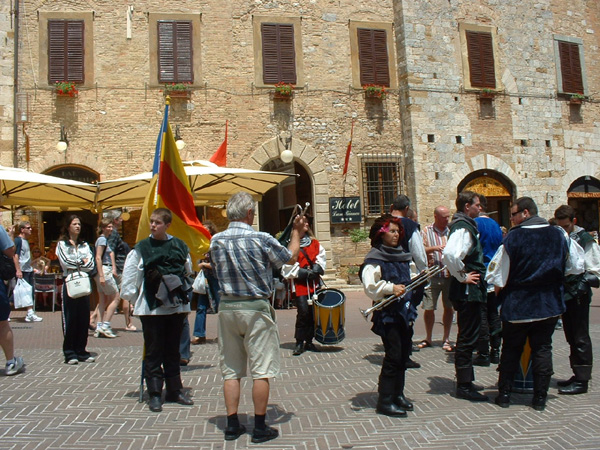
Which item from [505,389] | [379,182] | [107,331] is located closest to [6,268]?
[107,331]

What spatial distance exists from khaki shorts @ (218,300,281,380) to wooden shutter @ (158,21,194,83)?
12.2 metres

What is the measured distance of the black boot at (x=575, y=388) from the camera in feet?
17.1

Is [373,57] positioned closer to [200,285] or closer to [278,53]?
[278,53]

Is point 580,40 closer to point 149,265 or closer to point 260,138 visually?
point 260,138

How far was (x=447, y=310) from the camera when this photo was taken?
7273 mm

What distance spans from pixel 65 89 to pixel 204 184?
5.52m

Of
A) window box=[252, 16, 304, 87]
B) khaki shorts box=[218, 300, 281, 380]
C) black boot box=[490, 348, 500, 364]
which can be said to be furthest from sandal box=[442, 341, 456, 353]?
window box=[252, 16, 304, 87]

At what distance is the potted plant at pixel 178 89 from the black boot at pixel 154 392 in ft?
37.5

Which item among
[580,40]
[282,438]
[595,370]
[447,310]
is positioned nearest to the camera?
[282,438]

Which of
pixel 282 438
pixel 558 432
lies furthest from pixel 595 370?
pixel 282 438

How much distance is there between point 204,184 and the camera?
1162 centimetres

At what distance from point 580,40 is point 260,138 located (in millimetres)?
11202

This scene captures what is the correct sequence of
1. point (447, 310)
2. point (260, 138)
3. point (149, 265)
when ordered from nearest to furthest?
point (149, 265)
point (447, 310)
point (260, 138)

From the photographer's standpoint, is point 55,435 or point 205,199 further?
point 205,199
